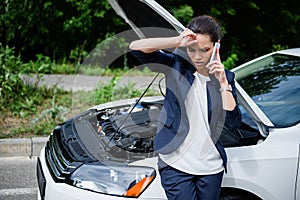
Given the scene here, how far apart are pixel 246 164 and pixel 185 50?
35.5 inches

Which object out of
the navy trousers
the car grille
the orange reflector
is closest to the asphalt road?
the car grille

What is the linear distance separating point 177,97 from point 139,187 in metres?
0.66

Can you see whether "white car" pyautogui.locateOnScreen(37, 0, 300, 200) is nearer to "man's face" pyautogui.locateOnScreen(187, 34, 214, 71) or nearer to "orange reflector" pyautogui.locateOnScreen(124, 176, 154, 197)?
"orange reflector" pyautogui.locateOnScreen(124, 176, 154, 197)

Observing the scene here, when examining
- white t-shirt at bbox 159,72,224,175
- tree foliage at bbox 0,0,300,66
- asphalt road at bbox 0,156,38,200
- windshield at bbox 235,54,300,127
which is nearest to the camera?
white t-shirt at bbox 159,72,224,175

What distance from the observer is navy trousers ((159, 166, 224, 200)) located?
253 cm

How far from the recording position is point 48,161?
3332 mm

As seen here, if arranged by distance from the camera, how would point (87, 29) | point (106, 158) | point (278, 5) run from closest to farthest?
point (106, 158) < point (87, 29) < point (278, 5)

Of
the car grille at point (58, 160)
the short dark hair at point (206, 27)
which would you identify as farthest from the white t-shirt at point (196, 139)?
the car grille at point (58, 160)

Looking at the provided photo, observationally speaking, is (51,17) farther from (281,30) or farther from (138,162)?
(138,162)

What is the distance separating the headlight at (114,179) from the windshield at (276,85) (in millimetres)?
1067

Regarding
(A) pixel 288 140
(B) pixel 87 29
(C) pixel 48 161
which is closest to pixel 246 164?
(A) pixel 288 140

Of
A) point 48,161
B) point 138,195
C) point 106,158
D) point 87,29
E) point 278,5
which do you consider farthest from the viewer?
point 278,5

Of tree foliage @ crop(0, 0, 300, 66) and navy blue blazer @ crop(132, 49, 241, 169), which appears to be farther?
tree foliage @ crop(0, 0, 300, 66)

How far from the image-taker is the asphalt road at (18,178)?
4.27 meters
